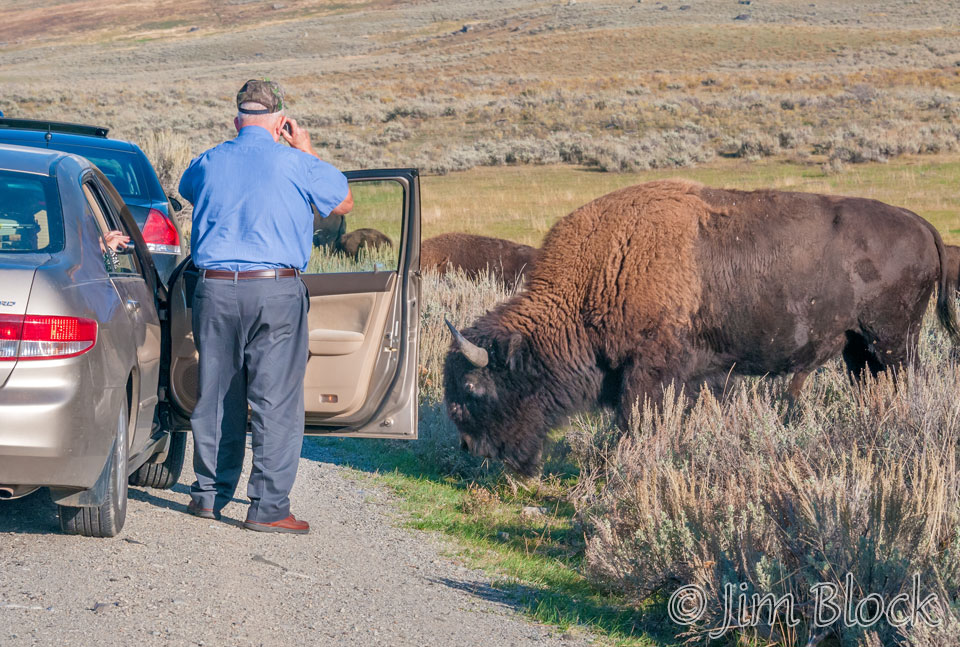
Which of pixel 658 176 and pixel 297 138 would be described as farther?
pixel 658 176

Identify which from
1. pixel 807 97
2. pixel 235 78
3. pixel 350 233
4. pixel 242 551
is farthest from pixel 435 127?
pixel 235 78

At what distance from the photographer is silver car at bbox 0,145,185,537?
13.7ft

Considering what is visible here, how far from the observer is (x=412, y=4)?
5497 inches

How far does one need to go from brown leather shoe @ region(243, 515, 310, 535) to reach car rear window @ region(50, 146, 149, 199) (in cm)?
455

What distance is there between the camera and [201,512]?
543 centimetres

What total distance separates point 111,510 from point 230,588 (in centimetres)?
74

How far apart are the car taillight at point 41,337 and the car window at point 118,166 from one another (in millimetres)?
5043

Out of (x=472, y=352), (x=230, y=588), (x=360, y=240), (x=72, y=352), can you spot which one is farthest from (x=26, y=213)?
(x=360, y=240)

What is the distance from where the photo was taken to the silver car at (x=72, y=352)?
4.18m

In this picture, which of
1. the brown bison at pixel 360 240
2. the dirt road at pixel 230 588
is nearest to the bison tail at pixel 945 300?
the dirt road at pixel 230 588

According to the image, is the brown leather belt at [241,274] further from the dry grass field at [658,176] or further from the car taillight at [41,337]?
the dry grass field at [658,176]

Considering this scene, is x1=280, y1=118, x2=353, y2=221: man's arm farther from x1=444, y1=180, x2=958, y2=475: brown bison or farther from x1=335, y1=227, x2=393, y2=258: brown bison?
x1=335, y1=227, x2=393, y2=258: brown bison

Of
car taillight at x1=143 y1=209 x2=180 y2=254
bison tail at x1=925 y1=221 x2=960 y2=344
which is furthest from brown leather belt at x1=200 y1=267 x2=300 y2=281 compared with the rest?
bison tail at x1=925 y1=221 x2=960 y2=344

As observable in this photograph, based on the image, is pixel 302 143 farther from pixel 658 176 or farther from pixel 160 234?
pixel 658 176
